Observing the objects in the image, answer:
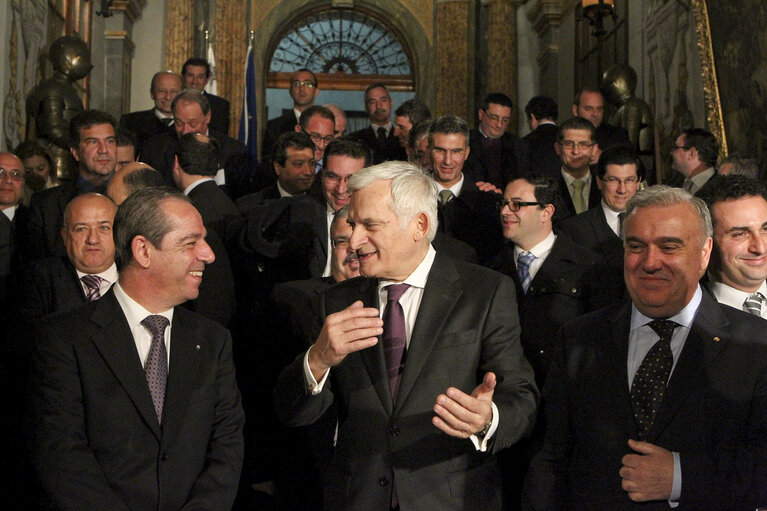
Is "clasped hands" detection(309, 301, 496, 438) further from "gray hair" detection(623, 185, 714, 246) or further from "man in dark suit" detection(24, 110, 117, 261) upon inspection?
"man in dark suit" detection(24, 110, 117, 261)

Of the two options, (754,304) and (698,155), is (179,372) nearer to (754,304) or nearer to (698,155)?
(754,304)

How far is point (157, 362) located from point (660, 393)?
5.62 feet

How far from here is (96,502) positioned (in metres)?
2.98

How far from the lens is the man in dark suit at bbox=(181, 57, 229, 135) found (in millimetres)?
8297

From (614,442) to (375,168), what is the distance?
1.16 m

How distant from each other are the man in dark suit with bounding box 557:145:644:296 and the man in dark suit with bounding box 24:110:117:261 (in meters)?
2.77

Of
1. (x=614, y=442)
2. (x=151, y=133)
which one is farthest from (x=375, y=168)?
(x=151, y=133)

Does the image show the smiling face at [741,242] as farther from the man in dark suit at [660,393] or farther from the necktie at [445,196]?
the necktie at [445,196]

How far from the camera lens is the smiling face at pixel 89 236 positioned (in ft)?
14.3

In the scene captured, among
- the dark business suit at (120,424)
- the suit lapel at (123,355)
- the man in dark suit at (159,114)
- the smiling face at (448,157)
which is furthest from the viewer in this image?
the man in dark suit at (159,114)

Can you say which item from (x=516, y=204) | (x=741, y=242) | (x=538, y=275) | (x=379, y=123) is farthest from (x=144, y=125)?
(x=741, y=242)

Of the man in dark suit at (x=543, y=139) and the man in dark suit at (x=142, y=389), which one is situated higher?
the man in dark suit at (x=543, y=139)

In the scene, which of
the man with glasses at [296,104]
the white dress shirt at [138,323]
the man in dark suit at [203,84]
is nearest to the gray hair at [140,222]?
the white dress shirt at [138,323]

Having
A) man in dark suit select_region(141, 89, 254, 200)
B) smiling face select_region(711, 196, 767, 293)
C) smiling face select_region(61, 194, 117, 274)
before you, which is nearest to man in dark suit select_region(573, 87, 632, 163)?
man in dark suit select_region(141, 89, 254, 200)
